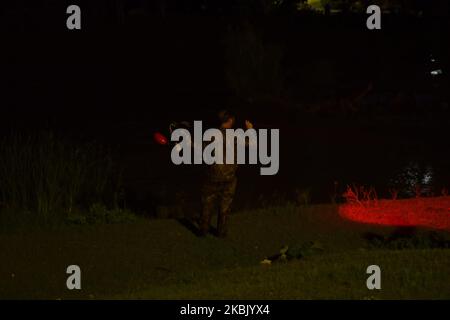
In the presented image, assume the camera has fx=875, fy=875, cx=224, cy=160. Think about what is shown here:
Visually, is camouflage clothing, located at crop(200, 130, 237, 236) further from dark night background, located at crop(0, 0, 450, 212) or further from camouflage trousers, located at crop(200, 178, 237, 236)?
dark night background, located at crop(0, 0, 450, 212)

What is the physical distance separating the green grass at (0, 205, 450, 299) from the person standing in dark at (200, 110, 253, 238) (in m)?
0.26

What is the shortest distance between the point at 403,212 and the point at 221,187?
112 inches

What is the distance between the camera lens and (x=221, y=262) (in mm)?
10039

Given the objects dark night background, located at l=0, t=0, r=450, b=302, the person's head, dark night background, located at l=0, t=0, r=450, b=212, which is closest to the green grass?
dark night background, located at l=0, t=0, r=450, b=302

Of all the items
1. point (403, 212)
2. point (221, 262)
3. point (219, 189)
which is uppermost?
point (219, 189)

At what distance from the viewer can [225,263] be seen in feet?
32.9

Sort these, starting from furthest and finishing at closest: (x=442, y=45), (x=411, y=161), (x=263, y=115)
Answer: (x=442, y=45), (x=263, y=115), (x=411, y=161)

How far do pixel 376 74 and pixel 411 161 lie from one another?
13.4 m

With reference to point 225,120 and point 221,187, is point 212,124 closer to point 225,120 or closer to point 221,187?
point 221,187

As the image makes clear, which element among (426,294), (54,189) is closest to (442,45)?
(54,189)

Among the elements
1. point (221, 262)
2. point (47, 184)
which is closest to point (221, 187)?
point (221, 262)

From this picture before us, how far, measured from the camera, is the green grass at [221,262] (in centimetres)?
767

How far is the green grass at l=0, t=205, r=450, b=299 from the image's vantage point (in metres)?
7.67
